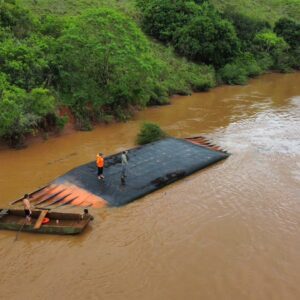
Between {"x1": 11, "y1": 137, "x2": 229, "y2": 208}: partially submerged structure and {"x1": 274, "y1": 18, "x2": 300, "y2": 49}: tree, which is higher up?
{"x1": 274, "y1": 18, "x2": 300, "y2": 49}: tree

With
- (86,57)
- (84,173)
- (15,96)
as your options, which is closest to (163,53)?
(86,57)

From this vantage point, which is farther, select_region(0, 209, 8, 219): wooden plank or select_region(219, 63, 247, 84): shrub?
select_region(219, 63, 247, 84): shrub

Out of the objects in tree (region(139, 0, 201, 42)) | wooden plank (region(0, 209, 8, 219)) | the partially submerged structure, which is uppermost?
tree (region(139, 0, 201, 42))

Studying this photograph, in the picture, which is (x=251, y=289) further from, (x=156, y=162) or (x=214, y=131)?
(x=214, y=131)

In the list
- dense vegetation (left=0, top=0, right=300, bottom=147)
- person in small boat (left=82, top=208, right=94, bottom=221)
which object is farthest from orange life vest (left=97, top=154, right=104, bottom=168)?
dense vegetation (left=0, top=0, right=300, bottom=147)

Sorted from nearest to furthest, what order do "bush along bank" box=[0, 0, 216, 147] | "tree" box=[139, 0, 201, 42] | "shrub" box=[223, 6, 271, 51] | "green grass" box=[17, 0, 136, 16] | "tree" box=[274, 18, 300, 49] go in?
"bush along bank" box=[0, 0, 216, 147] < "green grass" box=[17, 0, 136, 16] < "tree" box=[139, 0, 201, 42] < "shrub" box=[223, 6, 271, 51] < "tree" box=[274, 18, 300, 49]

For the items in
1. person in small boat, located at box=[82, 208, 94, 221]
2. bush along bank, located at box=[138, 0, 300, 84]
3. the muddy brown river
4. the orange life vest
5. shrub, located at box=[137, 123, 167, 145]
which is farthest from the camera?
bush along bank, located at box=[138, 0, 300, 84]

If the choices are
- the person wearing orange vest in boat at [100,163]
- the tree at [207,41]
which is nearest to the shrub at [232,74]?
the tree at [207,41]

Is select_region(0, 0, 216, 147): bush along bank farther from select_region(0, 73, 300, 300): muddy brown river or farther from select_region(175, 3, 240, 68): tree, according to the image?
select_region(175, 3, 240, 68): tree
